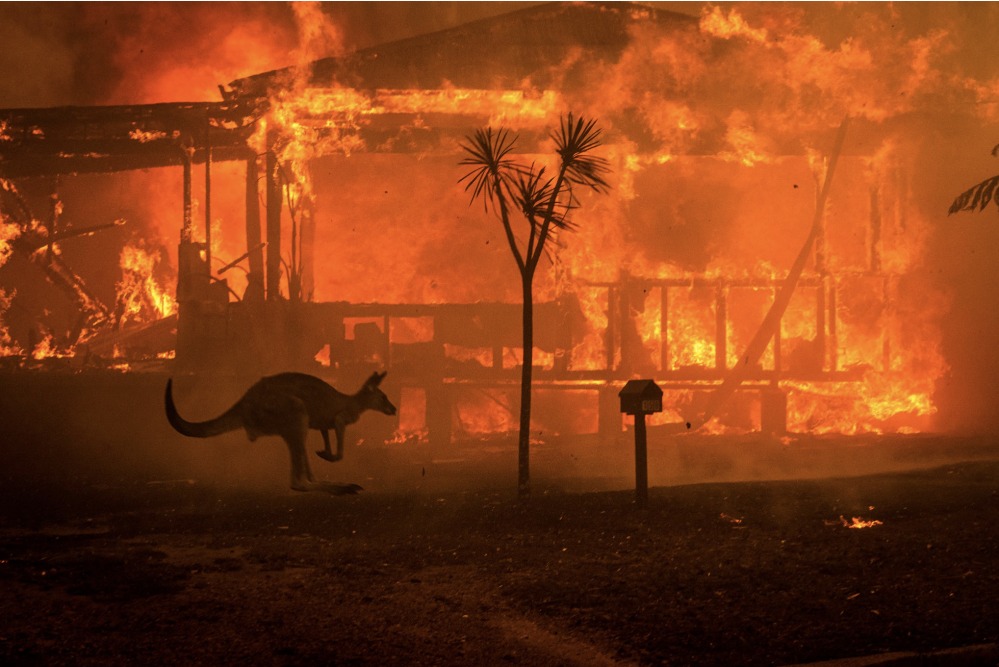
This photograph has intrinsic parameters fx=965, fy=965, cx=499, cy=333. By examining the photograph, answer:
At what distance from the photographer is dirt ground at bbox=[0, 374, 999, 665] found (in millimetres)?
5238

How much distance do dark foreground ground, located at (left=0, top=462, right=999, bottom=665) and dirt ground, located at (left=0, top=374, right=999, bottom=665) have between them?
0.02m

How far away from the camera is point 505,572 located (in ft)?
22.9

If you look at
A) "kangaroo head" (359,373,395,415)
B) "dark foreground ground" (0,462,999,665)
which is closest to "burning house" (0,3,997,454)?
"kangaroo head" (359,373,395,415)

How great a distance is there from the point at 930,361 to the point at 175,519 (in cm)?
1395

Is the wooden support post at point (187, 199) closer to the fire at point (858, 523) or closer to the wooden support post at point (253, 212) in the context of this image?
the wooden support post at point (253, 212)

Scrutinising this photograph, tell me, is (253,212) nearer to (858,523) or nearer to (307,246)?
(307,246)

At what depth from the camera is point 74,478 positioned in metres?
12.4

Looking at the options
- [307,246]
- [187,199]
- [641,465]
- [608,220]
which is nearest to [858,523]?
[641,465]

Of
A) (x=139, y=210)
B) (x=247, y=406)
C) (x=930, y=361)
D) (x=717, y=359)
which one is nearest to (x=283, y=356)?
(x=247, y=406)

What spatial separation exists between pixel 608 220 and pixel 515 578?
14.2 meters

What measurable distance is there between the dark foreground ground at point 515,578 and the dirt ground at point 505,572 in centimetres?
2

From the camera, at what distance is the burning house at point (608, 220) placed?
16.3m

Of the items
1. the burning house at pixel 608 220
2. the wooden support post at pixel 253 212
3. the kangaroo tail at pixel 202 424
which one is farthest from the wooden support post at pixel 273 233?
the kangaroo tail at pixel 202 424

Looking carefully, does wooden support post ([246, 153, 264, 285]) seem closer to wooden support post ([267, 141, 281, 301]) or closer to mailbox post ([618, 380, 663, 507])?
wooden support post ([267, 141, 281, 301])
